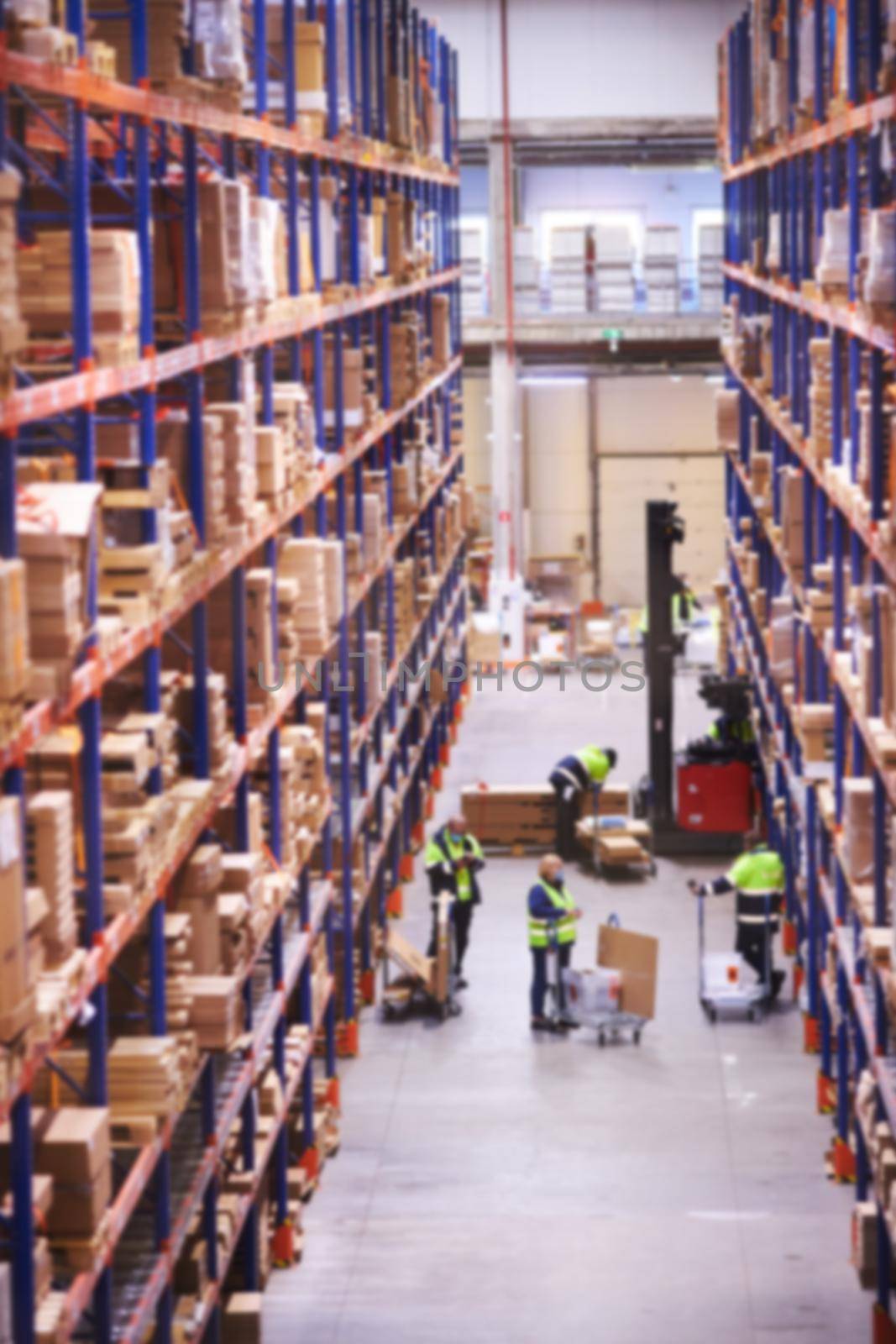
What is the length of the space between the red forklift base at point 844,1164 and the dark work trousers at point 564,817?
835 centimetres

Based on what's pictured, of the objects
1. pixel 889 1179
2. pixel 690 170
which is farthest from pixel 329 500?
pixel 690 170

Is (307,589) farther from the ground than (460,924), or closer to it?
farther from the ground

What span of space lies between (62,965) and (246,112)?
6.83 meters

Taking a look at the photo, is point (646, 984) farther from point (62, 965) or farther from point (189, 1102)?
point (62, 965)

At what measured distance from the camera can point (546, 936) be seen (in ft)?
58.8

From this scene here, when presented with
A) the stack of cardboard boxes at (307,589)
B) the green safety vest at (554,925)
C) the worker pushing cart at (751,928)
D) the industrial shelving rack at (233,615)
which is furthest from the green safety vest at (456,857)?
the stack of cardboard boxes at (307,589)

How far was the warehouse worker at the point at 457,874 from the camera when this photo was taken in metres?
19.0

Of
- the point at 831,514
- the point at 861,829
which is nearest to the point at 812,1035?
the point at 831,514

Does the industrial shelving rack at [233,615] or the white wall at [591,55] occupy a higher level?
the white wall at [591,55]

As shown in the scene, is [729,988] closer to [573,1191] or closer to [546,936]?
[546,936]

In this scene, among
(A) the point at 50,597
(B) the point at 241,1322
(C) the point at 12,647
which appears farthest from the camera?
(B) the point at 241,1322

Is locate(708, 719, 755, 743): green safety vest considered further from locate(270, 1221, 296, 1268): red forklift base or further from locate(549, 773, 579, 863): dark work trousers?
locate(270, 1221, 296, 1268): red forklift base

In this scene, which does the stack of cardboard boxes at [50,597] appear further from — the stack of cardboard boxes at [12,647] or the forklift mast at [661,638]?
the forklift mast at [661,638]

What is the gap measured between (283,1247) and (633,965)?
5.03m
